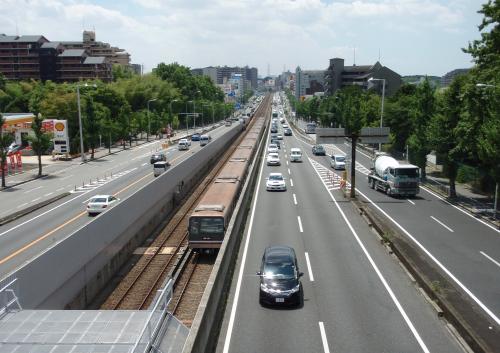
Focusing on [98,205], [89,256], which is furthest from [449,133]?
[89,256]

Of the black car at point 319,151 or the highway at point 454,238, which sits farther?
the black car at point 319,151

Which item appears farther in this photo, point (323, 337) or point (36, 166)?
point (36, 166)

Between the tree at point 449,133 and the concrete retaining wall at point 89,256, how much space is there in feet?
80.2

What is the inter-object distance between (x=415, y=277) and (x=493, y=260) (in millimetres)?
6001

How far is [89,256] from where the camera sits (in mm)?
21922

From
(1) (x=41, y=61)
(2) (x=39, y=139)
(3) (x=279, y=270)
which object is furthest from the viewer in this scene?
(1) (x=41, y=61)

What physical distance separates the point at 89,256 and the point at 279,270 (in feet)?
28.3

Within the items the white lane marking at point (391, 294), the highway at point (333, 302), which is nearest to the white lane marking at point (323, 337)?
the highway at point (333, 302)

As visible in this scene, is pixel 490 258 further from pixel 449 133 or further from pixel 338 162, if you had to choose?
pixel 338 162

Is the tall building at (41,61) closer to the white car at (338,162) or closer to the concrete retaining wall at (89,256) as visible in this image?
the white car at (338,162)

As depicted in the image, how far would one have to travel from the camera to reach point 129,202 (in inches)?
1091

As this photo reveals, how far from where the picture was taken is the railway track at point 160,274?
861 inches

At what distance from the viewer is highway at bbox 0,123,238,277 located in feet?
92.6

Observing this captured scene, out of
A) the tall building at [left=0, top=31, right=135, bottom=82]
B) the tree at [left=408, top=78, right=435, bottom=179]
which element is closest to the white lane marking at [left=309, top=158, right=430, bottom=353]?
the tree at [left=408, top=78, right=435, bottom=179]
